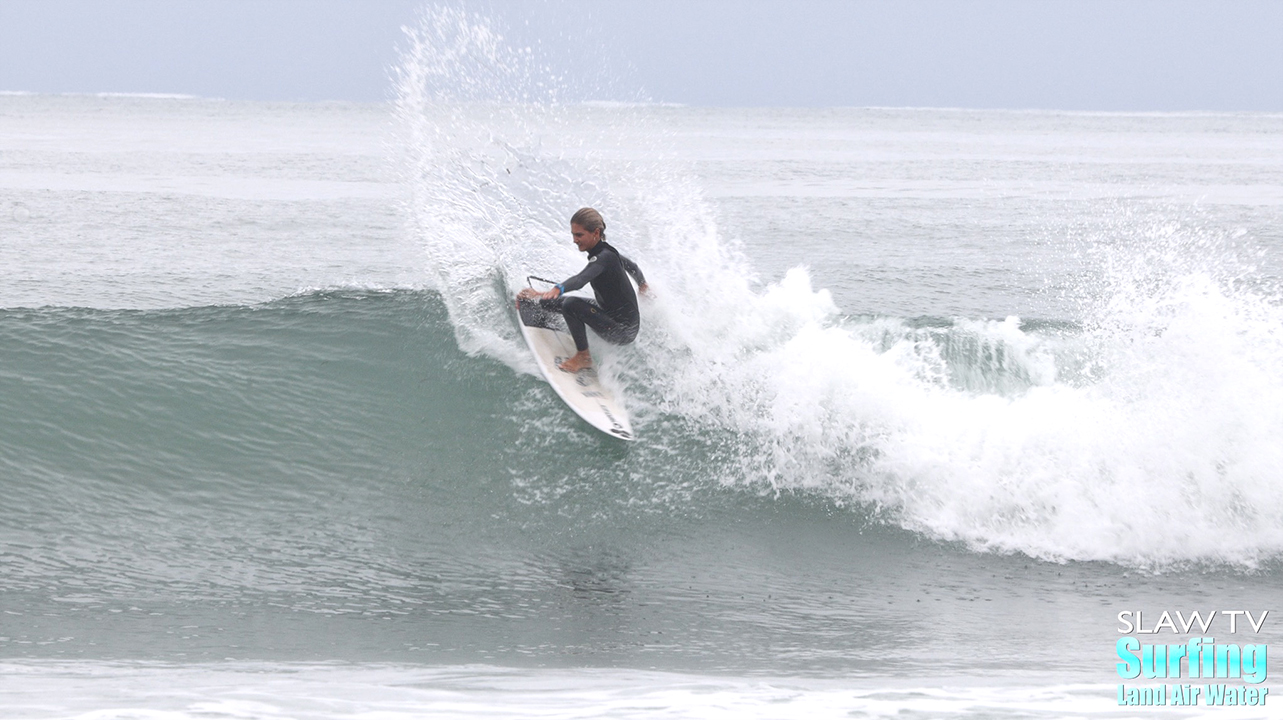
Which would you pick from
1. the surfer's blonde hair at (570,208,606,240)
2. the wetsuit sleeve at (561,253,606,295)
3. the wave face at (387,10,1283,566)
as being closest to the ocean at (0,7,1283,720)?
the wave face at (387,10,1283,566)

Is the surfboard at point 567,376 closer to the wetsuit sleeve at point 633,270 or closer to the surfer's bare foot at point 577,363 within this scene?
the surfer's bare foot at point 577,363

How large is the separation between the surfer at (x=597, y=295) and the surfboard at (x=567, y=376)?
113 millimetres

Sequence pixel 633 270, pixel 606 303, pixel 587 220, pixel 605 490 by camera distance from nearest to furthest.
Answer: pixel 605 490 < pixel 587 220 < pixel 606 303 < pixel 633 270

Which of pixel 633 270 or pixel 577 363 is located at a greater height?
pixel 633 270

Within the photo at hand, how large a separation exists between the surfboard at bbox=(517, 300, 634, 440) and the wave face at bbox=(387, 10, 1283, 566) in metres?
0.25

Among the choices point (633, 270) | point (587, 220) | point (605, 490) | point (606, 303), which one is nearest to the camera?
point (605, 490)

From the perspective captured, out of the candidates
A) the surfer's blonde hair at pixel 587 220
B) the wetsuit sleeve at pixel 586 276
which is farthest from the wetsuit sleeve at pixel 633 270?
the surfer's blonde hair at pixel 587 220

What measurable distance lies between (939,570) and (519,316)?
416 cm

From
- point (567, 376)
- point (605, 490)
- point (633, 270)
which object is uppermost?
point (633, 270)

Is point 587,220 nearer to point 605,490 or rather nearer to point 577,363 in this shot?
point 577,363

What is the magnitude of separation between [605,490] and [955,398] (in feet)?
10.1

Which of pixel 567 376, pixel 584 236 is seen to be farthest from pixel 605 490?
pixel 584 236

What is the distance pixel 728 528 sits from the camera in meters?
7.32

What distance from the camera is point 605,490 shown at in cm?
770
